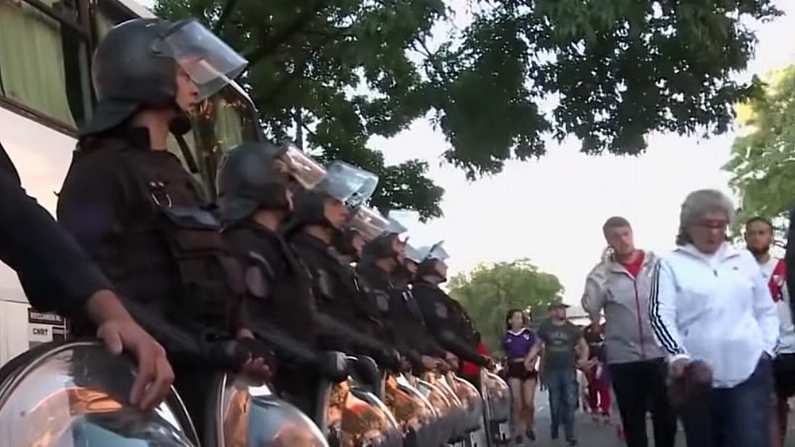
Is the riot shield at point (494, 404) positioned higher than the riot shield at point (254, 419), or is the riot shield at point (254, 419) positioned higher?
the riot shield at point (254, 419)

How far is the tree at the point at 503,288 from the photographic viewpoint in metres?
96.8

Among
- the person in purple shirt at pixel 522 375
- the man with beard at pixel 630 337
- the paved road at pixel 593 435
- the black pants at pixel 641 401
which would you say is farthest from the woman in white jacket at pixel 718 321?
the person in purple shirt at pixel 522 375

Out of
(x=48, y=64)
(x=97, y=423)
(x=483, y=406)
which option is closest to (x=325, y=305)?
(x=48, y=64)

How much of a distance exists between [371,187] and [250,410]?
3488 millimetres

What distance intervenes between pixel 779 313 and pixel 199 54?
5.00 metres

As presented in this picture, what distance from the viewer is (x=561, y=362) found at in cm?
1738

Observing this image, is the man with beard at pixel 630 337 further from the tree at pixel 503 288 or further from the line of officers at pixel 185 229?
the tree at pixel 503 288

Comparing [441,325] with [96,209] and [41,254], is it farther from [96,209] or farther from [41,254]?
[41,254]

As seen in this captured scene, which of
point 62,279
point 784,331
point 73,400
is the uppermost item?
point 62,279

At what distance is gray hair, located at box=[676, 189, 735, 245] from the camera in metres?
6.35

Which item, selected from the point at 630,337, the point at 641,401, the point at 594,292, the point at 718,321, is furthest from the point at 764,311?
the point at 594,292

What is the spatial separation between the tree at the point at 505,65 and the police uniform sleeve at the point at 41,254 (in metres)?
9.45

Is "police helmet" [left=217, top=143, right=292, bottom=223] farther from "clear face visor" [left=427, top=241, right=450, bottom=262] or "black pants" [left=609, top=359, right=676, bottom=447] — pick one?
"clear face visor" [left=427, top=241, right=450, bottom=262]

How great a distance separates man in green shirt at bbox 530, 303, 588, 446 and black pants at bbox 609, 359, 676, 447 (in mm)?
7706
